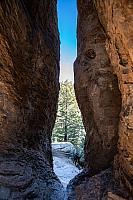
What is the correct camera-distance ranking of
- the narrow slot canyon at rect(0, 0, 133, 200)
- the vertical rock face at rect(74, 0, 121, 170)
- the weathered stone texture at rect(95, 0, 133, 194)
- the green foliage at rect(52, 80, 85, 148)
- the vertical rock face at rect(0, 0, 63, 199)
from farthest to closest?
the green foliage at rect(52, 80, 85, 148) → the vertical rock face at rect(74, 0, 121, 170) → the vertical rock face at rect(0, 0, 63, 199) → the narrow slot canyon at rect(0, 0, 133, 200) → the weathered stone texture at rect(95, 0, 133, 194)

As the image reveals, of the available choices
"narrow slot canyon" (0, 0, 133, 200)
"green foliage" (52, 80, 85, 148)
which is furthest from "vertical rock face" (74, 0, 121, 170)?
"green foliage" (52, 80, 85, 148)

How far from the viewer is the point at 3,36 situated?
11195mm

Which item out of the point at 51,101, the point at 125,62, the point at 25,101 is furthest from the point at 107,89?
the point at 51,101

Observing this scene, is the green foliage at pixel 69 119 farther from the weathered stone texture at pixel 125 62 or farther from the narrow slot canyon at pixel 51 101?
the weathered stone texture at pixel 125 62

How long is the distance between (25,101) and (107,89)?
13.0 feet

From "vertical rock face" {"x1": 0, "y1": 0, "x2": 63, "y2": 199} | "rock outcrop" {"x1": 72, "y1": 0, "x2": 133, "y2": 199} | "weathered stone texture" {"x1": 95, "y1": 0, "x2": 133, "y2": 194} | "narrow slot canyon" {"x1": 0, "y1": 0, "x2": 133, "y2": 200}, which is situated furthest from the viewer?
"vertical rock face" {"x1": 0, "y1": 0, "x2": 63, "y2": 199}

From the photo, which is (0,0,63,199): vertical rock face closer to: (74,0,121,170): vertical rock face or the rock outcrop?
the rock outcrop

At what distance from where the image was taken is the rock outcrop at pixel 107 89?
684 cm

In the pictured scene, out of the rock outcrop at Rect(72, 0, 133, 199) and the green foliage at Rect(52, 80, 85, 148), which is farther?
the green foliage at Rect(52, 80, 85, 148)

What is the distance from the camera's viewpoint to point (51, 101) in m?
15.5

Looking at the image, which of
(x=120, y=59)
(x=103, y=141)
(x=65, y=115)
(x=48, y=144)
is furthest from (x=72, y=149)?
(x=120, y=59)

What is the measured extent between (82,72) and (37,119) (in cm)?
343

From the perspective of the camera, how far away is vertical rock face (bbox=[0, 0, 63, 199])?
1005cm

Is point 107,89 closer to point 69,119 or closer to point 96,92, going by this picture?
point 96,92
